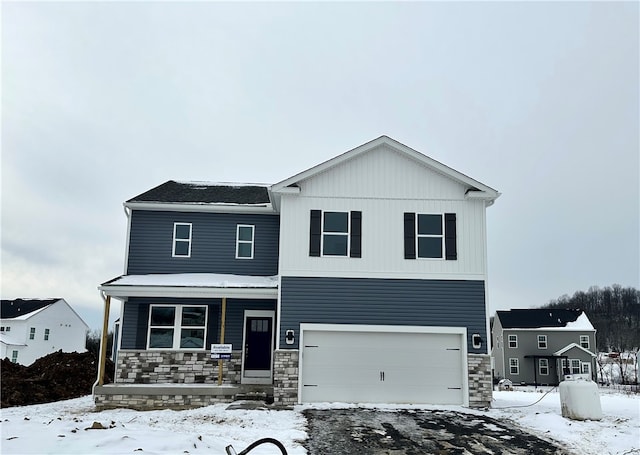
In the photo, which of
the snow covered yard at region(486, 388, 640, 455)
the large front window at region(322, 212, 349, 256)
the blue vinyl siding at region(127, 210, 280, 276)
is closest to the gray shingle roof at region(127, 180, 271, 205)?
the blue vinyl siding at region(127, 210, 280, 276)

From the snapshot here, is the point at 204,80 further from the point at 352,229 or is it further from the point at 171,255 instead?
the point at 352,229

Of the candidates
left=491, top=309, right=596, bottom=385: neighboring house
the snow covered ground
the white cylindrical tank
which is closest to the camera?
the snow covered ground

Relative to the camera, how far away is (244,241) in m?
16.3

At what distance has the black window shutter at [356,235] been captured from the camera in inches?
565

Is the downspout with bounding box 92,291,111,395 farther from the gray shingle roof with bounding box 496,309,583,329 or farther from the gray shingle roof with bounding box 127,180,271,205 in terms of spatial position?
the gray shingle roof with bounding box 496,309,583,329

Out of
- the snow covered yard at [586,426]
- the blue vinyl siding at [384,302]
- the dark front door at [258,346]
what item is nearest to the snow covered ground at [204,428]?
the snow covered yard at [586,426]

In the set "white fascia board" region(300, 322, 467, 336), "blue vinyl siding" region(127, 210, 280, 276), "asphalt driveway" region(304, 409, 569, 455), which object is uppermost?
"blue vinyl siding" region(127, 210, 280, 276)

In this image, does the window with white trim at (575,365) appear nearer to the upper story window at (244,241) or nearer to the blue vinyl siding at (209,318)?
the blue vinyl siding at (209,318)

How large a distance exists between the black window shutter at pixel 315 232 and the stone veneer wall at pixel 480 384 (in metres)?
5.21

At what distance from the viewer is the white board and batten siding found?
14.2m

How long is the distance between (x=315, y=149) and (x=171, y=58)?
8.82 m

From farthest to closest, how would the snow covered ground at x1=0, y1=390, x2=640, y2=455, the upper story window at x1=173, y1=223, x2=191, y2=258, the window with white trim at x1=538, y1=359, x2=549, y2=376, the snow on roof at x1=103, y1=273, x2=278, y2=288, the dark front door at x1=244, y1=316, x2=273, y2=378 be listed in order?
1. the window with white trim at x1=538, y1=359, x2=549, y2=376
2. the upper story window at x1=173, y1=223, x2=191, y2=258
3. the dark front door at x1=244, y1=316, x2=273, y2=378
4. the snow on roof at x1=103, y1=273, x2=278, y2=288
5. the snow covered ground at x1=0, y1=390, x2=640, y2=455

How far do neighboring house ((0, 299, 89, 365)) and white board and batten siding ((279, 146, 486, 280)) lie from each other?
30.9 m

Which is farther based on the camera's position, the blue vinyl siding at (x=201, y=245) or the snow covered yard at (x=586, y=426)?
the blue vinyl siding at (x=201, y=245)
